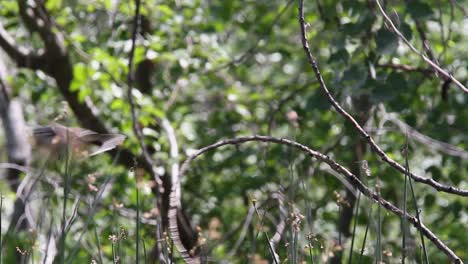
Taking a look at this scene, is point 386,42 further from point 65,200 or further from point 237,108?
point 237,108

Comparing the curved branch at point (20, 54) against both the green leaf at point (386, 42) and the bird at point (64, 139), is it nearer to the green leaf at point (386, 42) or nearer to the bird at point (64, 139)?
the green leaf at point (386, 42)

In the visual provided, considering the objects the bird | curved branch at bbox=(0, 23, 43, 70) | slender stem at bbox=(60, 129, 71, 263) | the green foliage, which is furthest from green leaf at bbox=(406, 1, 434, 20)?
curved branch at bbox=(0, 23, 43, 70)

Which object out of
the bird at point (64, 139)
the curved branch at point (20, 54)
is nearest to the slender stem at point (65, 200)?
the bird at point (64, 139)

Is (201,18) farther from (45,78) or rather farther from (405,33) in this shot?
(405,33)

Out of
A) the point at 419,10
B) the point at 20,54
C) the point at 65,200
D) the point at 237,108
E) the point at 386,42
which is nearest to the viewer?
the point at 65,200

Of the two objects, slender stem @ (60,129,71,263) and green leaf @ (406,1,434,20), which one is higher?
green leaf @ (406,1,434,20)

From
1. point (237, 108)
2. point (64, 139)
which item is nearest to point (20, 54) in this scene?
point (237, 108)

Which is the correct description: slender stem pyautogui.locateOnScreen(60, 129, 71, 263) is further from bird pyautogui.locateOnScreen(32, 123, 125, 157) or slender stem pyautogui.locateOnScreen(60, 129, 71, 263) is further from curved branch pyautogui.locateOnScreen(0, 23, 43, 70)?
curved branch pyautogui.locateOnScreen(0, 23, 43, 70)

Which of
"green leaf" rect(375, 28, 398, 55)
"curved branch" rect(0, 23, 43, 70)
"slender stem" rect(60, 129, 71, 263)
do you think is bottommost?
"slender stem" rect(60, 129, 71, 263)

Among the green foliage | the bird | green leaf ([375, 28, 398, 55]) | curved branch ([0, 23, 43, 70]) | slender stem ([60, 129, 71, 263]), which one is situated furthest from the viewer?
curved branch ([0, 23, 43, 70])

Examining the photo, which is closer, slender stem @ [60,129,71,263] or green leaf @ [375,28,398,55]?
slender stem @ [60,129,71,263]

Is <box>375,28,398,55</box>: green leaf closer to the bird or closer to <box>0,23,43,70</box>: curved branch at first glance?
the bird

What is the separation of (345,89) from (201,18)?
1064mm

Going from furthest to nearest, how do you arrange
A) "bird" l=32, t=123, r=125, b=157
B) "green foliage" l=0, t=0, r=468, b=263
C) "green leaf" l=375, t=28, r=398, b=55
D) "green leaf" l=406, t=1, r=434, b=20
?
1. "green foliage" l=0, t=0, r=468, b=263
2. "green leaf" l=406, t=1, r=434, b=20
3. "green leaf" l=375, t=28, r=398, b=55
4. "bird" l=32, t=123, r=125, b=157
